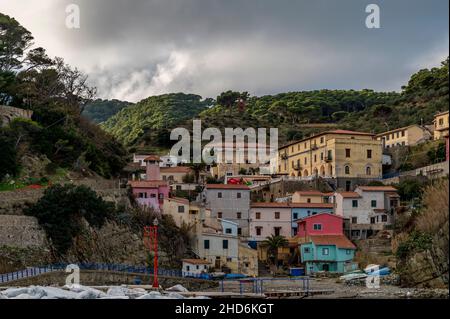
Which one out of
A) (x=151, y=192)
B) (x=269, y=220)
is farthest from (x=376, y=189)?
(x=151, y=192)

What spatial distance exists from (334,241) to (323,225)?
1889 mm

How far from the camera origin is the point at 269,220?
58906mm

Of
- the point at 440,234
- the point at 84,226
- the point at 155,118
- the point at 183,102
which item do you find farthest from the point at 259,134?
the point at 440,234

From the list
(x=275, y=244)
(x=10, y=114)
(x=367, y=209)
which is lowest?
(x=275, y=244)

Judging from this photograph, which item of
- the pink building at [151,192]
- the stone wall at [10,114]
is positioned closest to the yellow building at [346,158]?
the pink building at [151,192]

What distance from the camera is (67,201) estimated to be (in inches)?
1976

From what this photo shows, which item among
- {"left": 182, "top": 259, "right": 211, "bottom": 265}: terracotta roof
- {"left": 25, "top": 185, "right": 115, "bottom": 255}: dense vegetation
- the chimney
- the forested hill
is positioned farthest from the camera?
the forested hill

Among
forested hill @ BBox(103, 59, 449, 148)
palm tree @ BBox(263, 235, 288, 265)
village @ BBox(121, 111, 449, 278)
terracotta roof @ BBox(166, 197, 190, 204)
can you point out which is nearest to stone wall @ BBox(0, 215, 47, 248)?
village @ BBox(121, 111, 449, 278)

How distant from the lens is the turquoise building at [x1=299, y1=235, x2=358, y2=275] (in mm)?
54625

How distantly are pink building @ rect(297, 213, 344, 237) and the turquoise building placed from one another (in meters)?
1.46

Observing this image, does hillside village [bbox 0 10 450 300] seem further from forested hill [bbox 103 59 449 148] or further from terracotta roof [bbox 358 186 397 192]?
forested hill [bbox 103 59 449 148]

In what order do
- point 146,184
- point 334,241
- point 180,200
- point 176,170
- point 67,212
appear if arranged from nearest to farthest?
point 67,212 < point 334,241 < point 180,200 < point 146,184 < point 176,170

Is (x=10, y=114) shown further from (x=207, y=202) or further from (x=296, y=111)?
(x=296, y=111)
